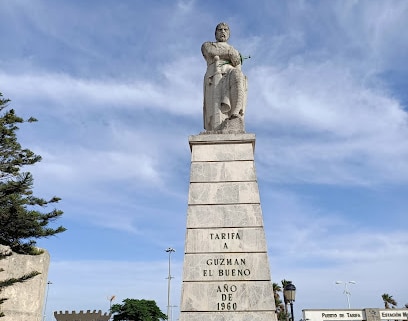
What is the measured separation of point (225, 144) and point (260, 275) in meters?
2.92

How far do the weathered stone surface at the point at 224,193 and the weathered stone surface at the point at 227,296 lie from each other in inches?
63.8

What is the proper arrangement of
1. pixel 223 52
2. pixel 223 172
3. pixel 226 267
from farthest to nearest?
pixel 223 52
pixel 223 172
pixel 226 267

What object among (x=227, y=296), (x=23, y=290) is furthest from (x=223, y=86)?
(x=23, y=290)

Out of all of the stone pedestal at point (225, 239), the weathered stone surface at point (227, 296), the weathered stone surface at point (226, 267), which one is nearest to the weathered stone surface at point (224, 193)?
the stone pedestal at point (225, 239)

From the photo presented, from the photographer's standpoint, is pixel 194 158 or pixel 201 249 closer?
pixel 201 249

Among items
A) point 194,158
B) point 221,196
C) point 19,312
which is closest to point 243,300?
point 221,196

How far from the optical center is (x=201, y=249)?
26.2ft

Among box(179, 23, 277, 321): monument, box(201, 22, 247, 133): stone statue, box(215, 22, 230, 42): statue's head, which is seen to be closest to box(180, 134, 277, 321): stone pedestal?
box(179, 23, 277, 321): monument

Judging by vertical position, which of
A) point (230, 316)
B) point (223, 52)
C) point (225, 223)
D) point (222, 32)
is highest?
point (222, 32)

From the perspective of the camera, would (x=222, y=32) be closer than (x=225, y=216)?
No

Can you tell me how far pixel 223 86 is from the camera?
997 centimetres

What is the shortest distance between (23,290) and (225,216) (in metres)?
10.8

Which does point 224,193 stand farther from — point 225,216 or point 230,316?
point 230,316

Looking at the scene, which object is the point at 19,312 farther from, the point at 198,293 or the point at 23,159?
the point at 198,293
